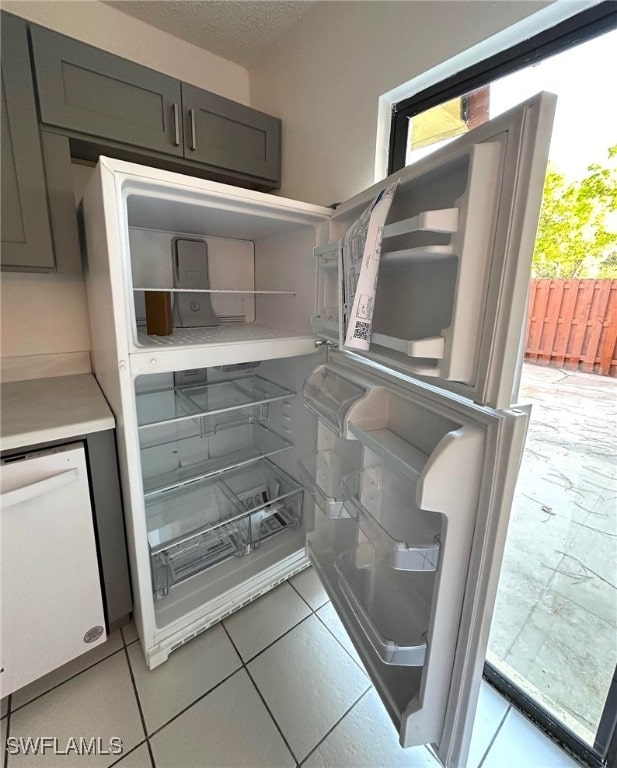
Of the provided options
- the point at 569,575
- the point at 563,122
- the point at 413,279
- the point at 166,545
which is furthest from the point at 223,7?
the point at 569,575

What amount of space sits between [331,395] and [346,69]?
1353 mm

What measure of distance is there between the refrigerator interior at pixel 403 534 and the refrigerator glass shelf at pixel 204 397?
1.90 ft

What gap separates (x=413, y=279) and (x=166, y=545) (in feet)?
4.31

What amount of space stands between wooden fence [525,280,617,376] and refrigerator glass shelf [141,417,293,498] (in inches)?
46.4

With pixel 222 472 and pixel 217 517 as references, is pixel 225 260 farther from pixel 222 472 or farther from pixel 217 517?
pixel 217 517

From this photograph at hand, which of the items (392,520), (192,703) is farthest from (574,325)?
(192,703)

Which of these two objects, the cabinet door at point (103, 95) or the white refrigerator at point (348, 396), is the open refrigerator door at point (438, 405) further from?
the cabinet door at point (103, 95)

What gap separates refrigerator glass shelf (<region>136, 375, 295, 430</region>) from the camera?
5.51 feet

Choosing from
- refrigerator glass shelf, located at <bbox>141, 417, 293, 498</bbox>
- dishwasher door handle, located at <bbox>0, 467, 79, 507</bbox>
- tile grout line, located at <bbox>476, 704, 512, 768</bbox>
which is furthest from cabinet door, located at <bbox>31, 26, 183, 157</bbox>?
tile grout line, located at <bbox>476, 704, 512, 768</bbox>

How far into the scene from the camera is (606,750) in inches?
37.6

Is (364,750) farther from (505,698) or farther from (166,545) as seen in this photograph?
(166,545)

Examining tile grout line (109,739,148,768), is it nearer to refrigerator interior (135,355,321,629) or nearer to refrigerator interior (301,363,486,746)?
refrigerator interior (135,355,321,629)

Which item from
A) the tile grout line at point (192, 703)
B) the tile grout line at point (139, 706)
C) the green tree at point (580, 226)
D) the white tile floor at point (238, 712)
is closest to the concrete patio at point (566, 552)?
the white tile floor at point (238, 712)

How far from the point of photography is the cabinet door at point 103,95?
3.67ft
